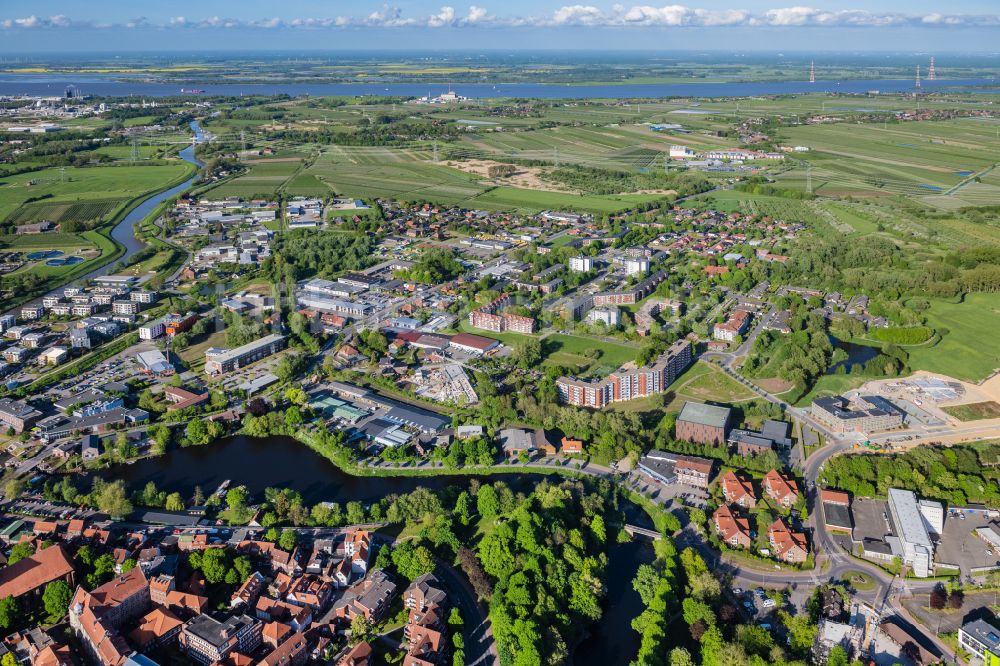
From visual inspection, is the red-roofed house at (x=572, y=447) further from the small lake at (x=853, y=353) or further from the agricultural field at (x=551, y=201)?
the agricultural field at (x=551, y=201)

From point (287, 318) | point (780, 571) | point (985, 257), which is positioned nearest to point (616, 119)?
point (985, 257)

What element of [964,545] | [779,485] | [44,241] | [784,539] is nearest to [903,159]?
[779,485]

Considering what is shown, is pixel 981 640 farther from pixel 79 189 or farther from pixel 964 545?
pixel 79 189

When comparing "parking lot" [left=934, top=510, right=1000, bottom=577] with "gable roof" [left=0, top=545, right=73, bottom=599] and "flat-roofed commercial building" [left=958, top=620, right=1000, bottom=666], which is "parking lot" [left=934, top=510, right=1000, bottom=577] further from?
"gable roof" [left=0, top=545, right=73, bottom=599]

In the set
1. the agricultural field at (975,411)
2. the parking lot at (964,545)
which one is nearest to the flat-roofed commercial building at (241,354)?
the parking lot at (964,545)

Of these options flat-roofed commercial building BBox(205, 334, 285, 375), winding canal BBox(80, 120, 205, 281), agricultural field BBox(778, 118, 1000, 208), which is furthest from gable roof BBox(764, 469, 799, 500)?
agricultural field BBox(778, 118, 1000, 208)

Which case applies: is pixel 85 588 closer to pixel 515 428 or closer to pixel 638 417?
pixel 515 428
